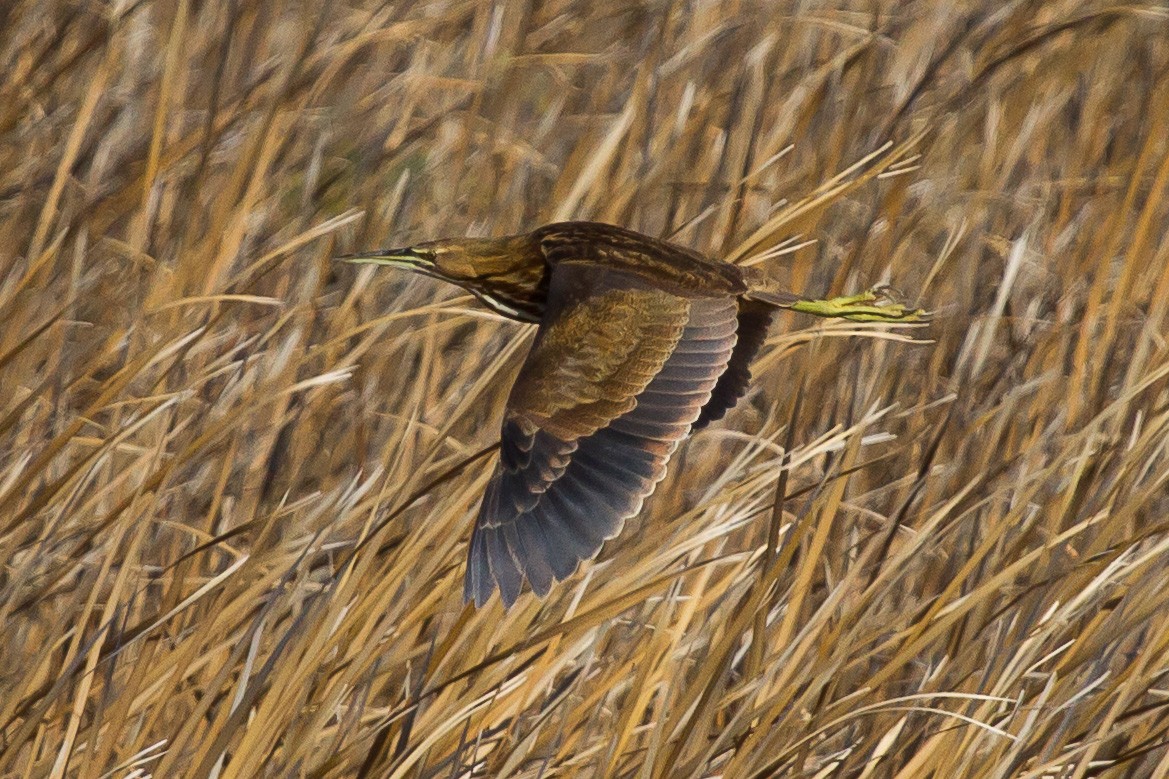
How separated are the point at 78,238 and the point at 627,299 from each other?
55cm

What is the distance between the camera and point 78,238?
5.64 feet

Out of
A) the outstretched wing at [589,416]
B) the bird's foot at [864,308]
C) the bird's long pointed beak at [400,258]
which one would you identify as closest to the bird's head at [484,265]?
the bird's long pointed beak at [400,258]

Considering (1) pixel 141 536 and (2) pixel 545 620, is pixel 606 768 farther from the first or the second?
→ (1) pixel 141 536

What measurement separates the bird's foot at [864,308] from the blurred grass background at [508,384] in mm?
32

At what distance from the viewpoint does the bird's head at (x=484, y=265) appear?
185cm

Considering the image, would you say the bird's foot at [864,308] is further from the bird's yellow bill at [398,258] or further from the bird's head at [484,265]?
the bird's yellow bill at [398,258]

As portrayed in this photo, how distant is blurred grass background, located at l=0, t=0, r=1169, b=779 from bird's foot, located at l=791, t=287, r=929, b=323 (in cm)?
3

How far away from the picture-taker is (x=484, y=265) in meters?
1.87

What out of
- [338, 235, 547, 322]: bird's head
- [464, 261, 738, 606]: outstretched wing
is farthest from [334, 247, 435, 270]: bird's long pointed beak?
[464, 261, 738, 606]: outstretched wing

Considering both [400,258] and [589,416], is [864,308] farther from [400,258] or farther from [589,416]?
[400,258]

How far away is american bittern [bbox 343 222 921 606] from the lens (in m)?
1.44

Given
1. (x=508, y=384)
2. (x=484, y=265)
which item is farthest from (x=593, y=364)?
Result: (x=484, y=265)

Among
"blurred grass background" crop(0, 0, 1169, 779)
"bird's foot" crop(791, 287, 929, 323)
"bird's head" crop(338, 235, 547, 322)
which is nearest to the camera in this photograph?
"blurred grass background" crop(0, 0, 1169, 779)

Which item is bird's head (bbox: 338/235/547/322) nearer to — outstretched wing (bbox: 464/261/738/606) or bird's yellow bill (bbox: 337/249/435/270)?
bird's yellow bill (bbox: 337/249/435/270)
